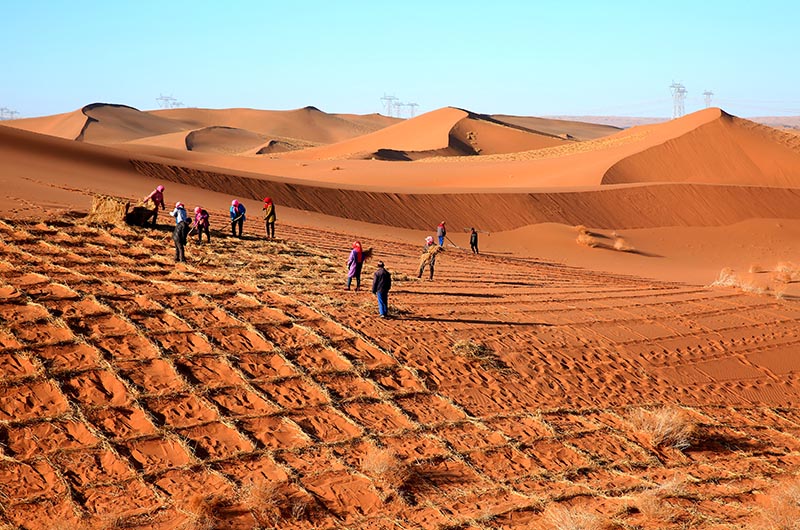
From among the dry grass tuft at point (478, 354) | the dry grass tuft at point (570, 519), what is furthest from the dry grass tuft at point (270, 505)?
the dry grass tuft at point (478, 354)

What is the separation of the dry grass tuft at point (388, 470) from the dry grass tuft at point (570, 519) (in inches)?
73.3

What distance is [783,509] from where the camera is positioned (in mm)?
10133

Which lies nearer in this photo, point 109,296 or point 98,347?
point 98,347

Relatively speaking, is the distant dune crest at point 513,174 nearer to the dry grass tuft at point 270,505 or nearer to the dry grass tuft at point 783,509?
the dry grass tuft at point 270,505

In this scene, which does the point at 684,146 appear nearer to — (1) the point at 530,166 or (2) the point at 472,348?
(1) the point at 530,166

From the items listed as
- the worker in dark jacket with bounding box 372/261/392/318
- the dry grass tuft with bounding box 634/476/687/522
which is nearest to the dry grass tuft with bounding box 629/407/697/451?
the dry grass tuft with bounding box 634/476/687/522

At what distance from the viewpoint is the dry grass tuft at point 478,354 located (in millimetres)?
14555

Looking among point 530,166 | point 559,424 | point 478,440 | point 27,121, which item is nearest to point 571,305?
point 559,424

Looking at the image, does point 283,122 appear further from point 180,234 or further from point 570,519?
point 570,519

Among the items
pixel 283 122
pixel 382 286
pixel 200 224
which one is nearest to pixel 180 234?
pixel 200 224

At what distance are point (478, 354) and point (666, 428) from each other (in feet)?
11.6

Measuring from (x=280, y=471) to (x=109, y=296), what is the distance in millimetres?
5786

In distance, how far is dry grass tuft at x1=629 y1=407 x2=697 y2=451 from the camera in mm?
12664

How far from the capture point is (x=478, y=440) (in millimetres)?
12078
